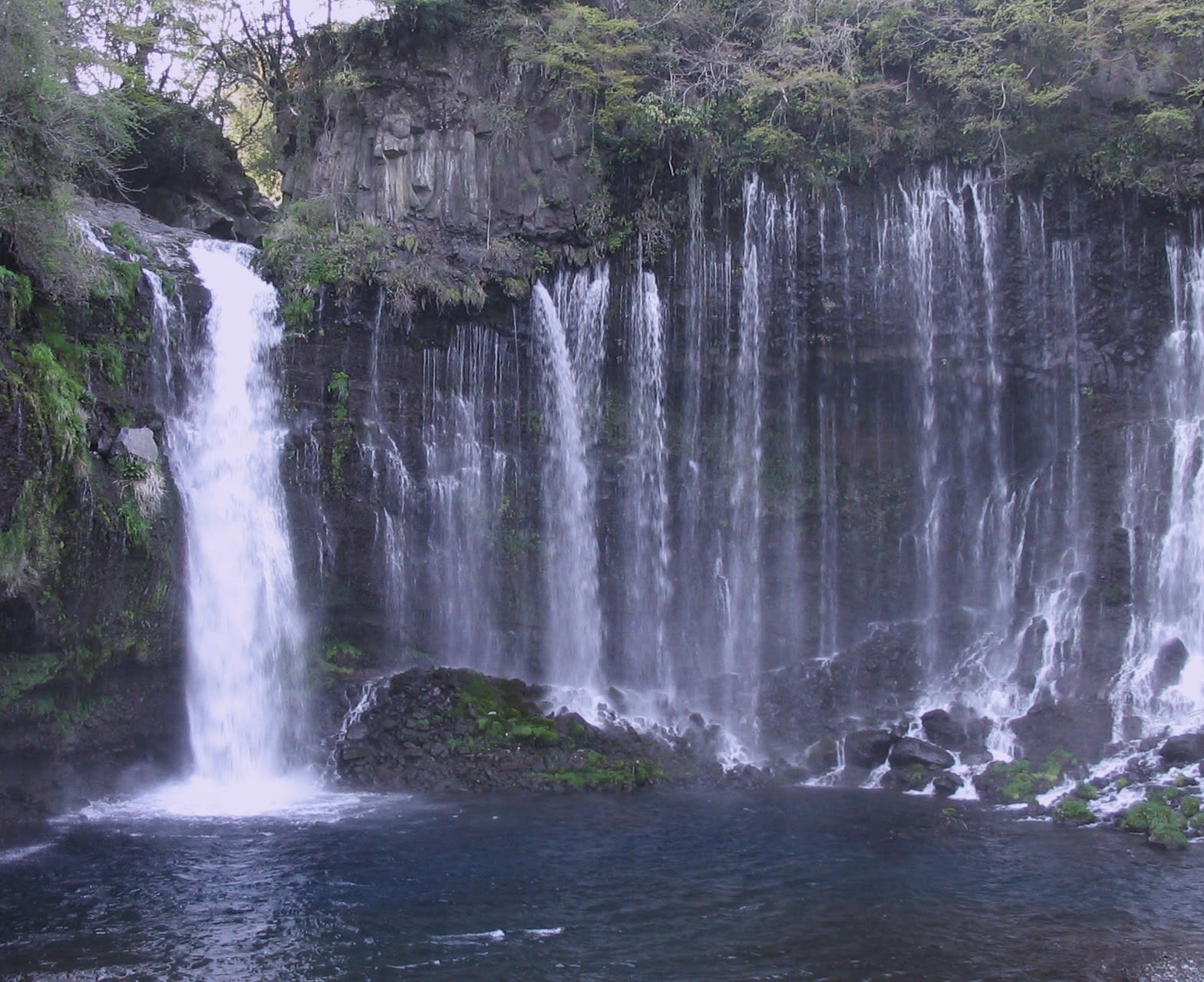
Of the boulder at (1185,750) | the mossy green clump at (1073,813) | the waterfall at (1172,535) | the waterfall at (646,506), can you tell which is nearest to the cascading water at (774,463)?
the waterfall at (646,506)

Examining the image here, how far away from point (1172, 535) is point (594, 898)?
47.7 feet

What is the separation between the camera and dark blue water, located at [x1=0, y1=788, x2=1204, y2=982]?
10.1 meters

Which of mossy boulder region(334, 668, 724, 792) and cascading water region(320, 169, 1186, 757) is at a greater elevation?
cascading water region(320, 169, 1186, 757)

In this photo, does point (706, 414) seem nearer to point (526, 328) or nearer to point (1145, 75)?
point (526, 328)

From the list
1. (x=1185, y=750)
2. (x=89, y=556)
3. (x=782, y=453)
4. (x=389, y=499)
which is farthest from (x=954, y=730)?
(x=89, y=556)

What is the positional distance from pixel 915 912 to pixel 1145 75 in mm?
19681

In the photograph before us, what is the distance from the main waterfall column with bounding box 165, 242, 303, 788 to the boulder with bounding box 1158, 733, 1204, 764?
48.2ft

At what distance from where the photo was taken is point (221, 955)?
10.2 metres

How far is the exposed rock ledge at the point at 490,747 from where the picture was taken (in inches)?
715

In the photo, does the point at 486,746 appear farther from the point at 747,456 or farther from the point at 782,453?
the point at 782,453

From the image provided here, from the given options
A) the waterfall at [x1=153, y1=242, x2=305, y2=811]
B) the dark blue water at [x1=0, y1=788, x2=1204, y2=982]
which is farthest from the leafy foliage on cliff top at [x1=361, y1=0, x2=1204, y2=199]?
the dark blue water at [x1=0, y1=788, x2=1204, y2=982]

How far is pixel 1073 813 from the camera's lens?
51.9ft

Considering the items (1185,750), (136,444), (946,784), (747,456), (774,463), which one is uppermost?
(136,444)

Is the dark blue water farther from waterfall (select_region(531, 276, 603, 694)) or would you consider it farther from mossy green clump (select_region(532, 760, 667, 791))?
waterfall (select_region(531, 276, 603, 694))
